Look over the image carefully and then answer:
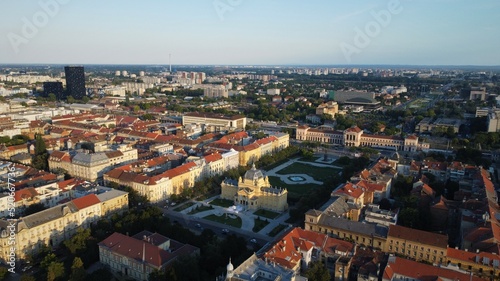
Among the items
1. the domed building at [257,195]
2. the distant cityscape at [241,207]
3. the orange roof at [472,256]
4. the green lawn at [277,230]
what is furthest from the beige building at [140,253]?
the orange roof at [472,256]

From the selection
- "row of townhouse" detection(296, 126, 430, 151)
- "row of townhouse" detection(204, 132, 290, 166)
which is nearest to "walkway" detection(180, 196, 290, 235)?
"row of townhouse" detection(204, 132, 290, 166)

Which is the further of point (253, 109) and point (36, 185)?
point (253, 109)

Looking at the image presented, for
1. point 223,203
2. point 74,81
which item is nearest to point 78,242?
point 223,203

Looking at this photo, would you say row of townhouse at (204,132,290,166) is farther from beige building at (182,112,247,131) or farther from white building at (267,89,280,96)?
white building at (267,89,280,96)

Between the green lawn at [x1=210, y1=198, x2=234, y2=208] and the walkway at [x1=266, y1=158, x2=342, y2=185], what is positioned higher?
the walkway at [x1=266, y1=158, x2=342, y2=185]

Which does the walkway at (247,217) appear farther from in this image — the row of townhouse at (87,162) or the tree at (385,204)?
the row of townhouse at (87,162)

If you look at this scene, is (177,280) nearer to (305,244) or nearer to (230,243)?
(230,243)

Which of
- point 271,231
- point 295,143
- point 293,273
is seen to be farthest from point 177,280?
point 295,143
